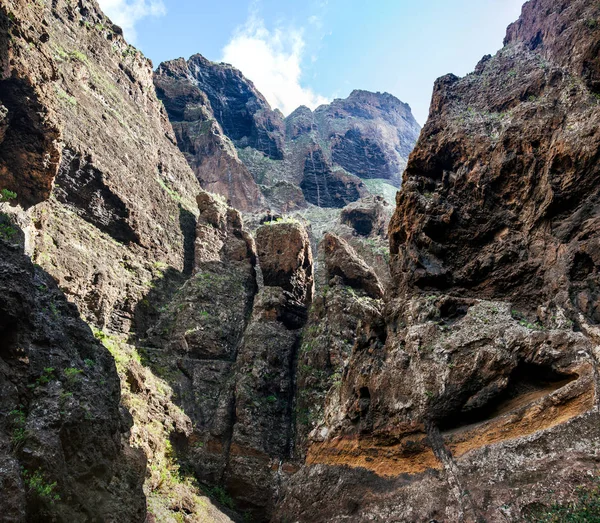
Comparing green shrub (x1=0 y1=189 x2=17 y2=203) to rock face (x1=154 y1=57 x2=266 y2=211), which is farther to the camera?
rock face (x1=154 y1=57 x2=266 y2=211)

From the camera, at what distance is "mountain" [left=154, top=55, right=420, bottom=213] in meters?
62.4

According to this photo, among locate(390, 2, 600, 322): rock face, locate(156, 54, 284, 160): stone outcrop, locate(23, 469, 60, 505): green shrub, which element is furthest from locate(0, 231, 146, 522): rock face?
locate(156, 54, 284, 160): stone outcrop

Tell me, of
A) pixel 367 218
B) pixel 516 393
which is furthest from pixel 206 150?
pixel 516 393

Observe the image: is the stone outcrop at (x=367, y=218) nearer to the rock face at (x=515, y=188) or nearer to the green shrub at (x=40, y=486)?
the rock face at (x=515, y=188)

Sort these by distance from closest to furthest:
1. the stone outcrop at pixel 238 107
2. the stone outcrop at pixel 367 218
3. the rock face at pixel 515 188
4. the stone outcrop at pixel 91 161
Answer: the rock face at pixel 515 188 < the stone outcrop at pixel 91 161 < the stone outcrop at pixel 367 218 < the stone outcrop at pixel 238 107

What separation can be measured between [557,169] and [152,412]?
64.0 ft

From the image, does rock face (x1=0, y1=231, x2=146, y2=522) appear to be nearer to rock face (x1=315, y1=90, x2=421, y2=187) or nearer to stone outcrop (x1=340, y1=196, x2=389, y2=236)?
stone outcrop (x1=340, y1=196, x2=389, y2=236)

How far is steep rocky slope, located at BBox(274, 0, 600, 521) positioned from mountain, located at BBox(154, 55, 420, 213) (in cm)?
4679

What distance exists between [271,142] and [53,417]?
84.3 m

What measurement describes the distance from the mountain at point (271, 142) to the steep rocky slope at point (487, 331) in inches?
1842

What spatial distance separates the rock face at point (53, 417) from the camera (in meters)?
7.97

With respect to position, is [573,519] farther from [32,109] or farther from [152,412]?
[32,109]

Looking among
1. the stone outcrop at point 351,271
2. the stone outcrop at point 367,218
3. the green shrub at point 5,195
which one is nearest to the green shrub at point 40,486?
the green shrub at point 5,195

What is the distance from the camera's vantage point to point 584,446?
8141mm
